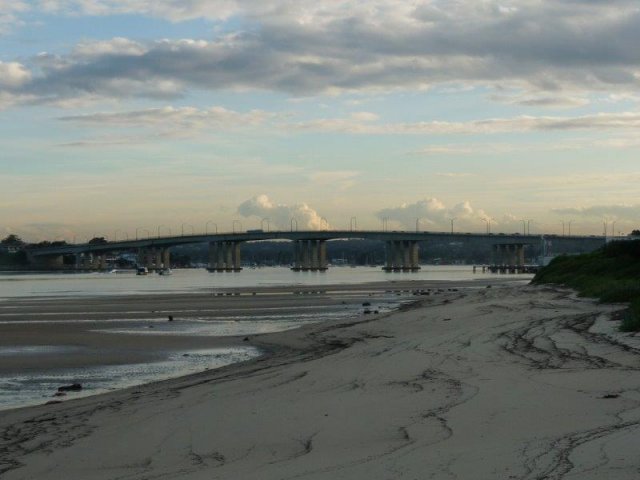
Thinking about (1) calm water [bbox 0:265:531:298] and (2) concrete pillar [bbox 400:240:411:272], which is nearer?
(1) calm water [bbox 0:265:531:298]

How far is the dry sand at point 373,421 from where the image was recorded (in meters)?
8.69

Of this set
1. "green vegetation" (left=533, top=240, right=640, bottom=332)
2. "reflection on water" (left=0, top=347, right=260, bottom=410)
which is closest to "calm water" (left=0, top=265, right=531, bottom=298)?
"green vegetation" (left=533, top=240, right=640, bottom=332)

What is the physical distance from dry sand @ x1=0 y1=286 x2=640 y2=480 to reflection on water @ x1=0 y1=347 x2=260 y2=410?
1.30m

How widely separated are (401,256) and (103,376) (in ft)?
578

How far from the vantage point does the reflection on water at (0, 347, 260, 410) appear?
17.0 m

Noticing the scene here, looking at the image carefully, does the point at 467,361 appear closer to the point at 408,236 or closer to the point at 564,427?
the point at 564,427

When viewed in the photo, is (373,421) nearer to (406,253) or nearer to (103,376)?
(103,376)

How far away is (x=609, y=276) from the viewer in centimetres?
4869

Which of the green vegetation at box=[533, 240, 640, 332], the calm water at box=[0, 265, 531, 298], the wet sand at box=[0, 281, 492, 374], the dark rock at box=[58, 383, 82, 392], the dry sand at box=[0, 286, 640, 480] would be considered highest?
the green vegetation at box=[533, 240, 640, 332]

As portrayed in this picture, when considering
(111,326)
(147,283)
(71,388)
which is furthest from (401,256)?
(71,388)

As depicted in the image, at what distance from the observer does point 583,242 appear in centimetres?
19188

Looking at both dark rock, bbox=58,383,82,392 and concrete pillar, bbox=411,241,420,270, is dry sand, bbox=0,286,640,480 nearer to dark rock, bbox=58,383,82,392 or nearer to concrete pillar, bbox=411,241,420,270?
dark rock, bbox=58,383,82,392

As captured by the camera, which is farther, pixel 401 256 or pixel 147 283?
pixel 401 256

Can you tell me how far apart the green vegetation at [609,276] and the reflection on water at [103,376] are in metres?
10.1
